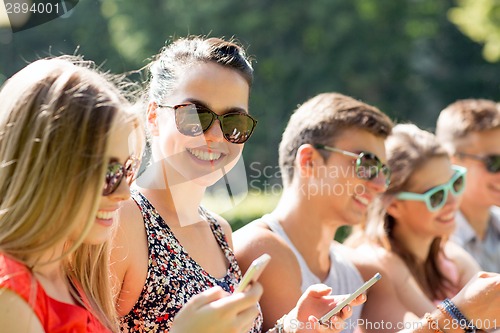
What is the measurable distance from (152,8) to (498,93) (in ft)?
46.1

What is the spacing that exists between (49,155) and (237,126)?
3.38 feet

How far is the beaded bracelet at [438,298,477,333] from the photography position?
2.87m

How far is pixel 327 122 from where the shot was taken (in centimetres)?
369

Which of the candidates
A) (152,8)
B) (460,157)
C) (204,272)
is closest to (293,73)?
(152,8)

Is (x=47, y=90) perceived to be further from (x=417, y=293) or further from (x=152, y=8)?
(x=152, y=8)

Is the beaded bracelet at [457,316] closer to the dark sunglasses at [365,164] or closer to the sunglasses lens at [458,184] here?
the dark sunglasses at [365,164]

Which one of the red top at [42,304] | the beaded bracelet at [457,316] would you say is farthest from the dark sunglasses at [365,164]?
the red top at [42,304]

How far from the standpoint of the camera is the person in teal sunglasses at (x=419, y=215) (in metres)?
4.16

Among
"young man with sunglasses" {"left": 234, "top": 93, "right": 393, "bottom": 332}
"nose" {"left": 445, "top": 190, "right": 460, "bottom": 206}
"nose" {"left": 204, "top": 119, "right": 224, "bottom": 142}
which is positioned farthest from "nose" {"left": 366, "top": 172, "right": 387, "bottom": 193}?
"nose" {"left": 204, "top": 119, "right": 224, "bottom": 142}

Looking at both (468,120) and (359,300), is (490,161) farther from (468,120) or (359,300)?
(359,300)

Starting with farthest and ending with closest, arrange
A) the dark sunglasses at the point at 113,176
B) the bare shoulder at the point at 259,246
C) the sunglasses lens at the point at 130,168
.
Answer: the bare shoulder at the point at 259,246, the sunglasses lens at the point at 130,168, the dark sunglasses at the point at 113,176

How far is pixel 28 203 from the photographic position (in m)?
1.85

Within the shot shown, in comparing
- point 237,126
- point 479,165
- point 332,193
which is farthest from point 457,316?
point 479,165

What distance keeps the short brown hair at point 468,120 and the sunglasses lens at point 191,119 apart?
2.77 m
